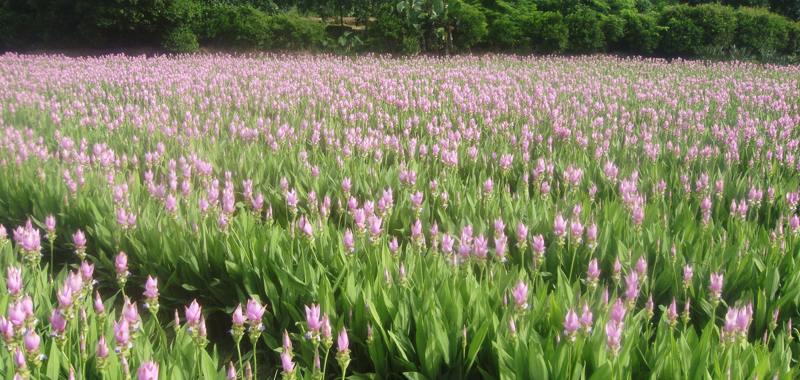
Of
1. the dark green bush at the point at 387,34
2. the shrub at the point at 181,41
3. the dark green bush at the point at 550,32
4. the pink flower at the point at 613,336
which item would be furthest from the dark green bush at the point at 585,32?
the pink flower at the point at 613,336

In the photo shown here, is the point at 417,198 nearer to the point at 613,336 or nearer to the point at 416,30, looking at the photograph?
the point at 613,336

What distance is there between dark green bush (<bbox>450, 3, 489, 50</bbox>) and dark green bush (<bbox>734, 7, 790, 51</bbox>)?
33.0 feet

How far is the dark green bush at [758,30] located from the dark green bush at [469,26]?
1007 centimetres

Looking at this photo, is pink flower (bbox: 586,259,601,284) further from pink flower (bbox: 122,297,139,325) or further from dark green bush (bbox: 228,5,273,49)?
dark green bush (bbox: 228,5,273,49)

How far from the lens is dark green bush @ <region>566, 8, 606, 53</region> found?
21150 mm

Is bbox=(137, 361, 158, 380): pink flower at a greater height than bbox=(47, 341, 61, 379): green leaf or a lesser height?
greater

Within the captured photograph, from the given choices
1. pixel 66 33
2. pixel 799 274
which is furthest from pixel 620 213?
pixel 66 33

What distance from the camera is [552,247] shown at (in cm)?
323

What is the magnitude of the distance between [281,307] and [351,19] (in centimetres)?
3952

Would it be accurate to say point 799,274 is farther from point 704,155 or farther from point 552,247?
point 704,155

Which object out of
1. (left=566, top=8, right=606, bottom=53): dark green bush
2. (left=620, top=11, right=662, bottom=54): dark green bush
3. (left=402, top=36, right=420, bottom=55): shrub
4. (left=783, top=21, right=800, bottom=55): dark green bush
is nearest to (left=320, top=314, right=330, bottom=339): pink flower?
(left=402, top=36, right=420, bottom=55): shrub

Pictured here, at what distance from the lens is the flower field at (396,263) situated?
2023mm

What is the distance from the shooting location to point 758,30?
21688 millimetres

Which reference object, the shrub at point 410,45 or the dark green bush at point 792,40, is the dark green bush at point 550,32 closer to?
the shrub at point 410,45
